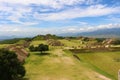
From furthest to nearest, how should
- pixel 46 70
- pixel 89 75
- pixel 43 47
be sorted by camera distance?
1. pixel 43 47
2. pixel 46 70
3. pixel 89 75

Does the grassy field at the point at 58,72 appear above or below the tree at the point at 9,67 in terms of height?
below

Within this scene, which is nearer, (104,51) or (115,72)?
(115,72)

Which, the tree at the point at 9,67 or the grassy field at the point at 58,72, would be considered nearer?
the tree at the point at 9,67

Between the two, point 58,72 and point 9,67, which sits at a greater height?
point 9,67

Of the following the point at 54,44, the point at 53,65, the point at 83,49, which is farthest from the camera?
the point at 54,44

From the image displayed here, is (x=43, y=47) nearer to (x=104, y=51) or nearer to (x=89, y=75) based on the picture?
(x=104, y=51)

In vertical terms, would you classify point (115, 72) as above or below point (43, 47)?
below

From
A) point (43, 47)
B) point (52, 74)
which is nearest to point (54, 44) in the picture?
point (43, 47)

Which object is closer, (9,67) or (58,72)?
(9,67)
